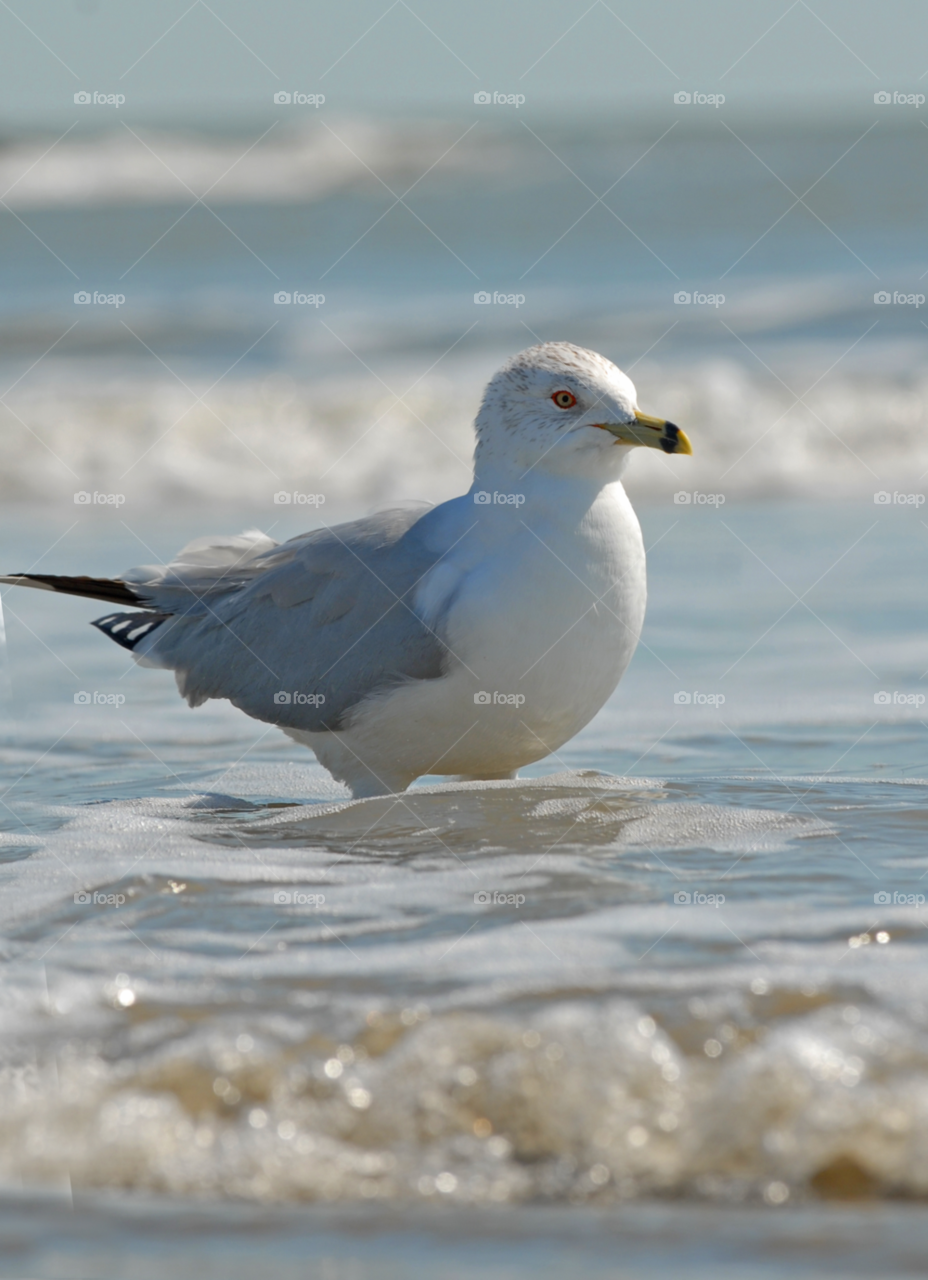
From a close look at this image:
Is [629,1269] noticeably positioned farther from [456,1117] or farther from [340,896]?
[340,896]

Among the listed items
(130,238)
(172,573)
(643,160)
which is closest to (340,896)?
(172,573)

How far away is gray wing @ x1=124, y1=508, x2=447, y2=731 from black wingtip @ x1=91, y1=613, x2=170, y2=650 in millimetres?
43

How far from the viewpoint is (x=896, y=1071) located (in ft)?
8.80

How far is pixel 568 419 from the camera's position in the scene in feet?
15.3

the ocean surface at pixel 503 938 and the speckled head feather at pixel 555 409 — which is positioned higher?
the speckled head feather at pixel 555 409

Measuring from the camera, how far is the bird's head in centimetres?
461

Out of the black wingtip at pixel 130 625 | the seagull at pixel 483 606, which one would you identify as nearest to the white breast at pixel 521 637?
the seagull at pixel 483 606

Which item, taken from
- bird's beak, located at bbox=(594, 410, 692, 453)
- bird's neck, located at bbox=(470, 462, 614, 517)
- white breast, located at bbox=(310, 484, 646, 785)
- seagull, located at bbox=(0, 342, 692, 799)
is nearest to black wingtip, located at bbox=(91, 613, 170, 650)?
seagull, located at bbox=(0, 342, 692, 799)

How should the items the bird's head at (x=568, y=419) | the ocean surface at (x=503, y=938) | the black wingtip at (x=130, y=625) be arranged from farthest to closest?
the black wingtip at (x=130, y=625)
the bird's head at (x=568, y=419)
the ocean surface at (x=503, y=938)

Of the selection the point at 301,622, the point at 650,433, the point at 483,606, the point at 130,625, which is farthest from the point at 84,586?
the point at 650,433

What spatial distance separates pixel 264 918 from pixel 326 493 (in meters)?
8.09

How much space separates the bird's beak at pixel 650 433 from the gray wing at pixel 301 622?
24.2 inches

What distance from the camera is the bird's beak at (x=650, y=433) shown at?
14.8 feet

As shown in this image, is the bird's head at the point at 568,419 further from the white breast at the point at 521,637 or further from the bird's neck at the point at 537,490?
the white breast at the point at 521,637
